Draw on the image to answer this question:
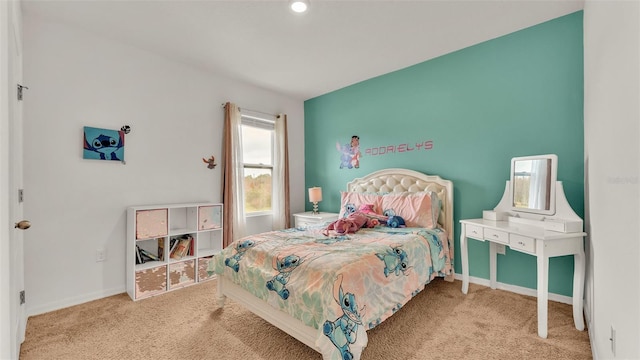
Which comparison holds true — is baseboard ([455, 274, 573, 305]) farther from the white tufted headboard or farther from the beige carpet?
the white tufted headboard

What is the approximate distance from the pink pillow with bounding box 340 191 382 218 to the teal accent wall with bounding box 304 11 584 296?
555mm

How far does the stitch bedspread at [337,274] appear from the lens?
1.59 meters

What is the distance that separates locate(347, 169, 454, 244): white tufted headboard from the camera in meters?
3.24

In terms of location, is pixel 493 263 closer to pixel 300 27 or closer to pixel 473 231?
pixel 473 231

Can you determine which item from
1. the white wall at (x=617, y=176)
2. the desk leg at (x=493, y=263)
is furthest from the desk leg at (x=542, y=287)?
the desk leg at (x=493, y=263)

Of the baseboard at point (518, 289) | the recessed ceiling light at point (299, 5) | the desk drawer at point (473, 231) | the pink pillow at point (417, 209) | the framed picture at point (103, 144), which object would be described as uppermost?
the recessed ceiling light at point (299, 5)

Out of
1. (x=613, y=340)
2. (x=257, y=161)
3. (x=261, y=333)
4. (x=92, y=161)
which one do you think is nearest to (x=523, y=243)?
(x=613, y=340)

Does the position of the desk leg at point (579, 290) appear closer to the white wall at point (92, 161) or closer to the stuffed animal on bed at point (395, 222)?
the stuffed animal on bed at point (395, 222)

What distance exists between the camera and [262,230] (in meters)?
4.43

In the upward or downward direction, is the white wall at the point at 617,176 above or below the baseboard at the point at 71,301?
above

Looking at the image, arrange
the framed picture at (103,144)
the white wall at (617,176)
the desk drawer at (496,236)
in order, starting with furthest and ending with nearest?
the framed picture at (103,144) < the desk drawer at (496,236) < the white wall at (617,176)

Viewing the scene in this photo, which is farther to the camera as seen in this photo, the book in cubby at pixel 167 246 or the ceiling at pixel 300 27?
the book in cubby at pixel 167 246

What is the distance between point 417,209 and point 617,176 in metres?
1.91

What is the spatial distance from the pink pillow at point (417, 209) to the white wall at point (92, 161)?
2520 millimetres
